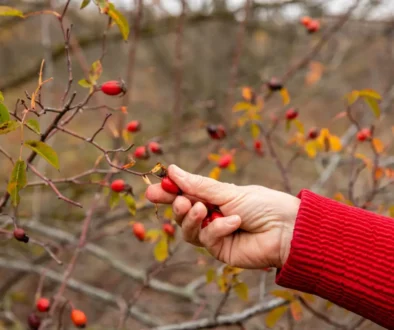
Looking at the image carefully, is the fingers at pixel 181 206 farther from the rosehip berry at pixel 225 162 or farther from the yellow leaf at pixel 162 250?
the rosehip berry at pixel 225 162

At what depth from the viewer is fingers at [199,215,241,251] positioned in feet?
3.78

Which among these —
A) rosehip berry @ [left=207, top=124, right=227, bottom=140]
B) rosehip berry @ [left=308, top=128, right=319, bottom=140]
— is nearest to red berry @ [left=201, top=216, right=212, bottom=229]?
rosehip berry @ [left=207, top=124, right=227, bottom=140]

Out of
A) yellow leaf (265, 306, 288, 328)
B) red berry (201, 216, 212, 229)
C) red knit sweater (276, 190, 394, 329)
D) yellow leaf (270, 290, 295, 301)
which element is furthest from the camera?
yellow leaf (265, 306, 288, 328)

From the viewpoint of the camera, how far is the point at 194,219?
1.15 meters

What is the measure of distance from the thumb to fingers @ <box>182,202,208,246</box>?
4 cm

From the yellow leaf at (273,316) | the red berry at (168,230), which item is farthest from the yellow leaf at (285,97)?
the yellow leaf at (273,316)

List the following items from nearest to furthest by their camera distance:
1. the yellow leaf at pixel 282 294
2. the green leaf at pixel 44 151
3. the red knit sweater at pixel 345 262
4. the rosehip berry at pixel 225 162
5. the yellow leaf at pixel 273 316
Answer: the green leaf at pixel 44 151 < the red knit sweater at pixel 345 262 < the yellow leaf at pixel 282 294 < the yellow leaf at pixel 273 316 < the rosehip berry at pixel 225 162

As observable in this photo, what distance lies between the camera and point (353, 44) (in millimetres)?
5781

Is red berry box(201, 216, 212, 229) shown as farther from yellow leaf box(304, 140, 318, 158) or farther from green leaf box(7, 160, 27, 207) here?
yellow leaf box(304, 140, 318, 158)

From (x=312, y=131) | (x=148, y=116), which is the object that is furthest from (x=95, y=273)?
(x=312, y=131)

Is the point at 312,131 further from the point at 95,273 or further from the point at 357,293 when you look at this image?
the point at 95,273

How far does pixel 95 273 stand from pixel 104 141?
5.19 ft

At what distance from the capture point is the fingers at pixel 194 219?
1.14 metres

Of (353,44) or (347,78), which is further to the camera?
(347,78)
